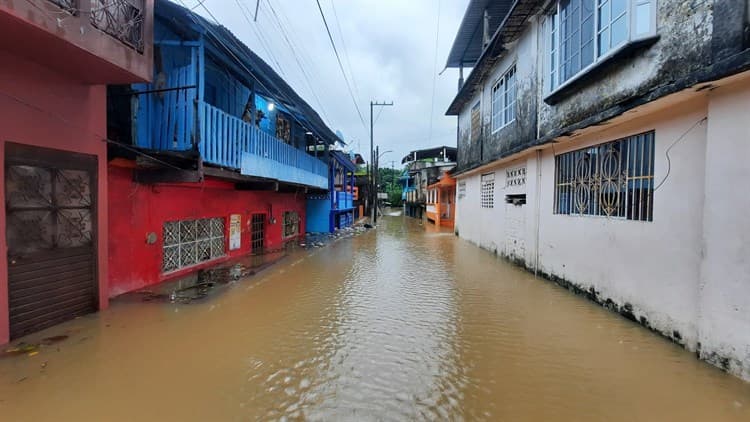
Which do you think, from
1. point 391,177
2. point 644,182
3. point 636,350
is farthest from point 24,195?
point 391,177

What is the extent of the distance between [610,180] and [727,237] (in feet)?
7.44

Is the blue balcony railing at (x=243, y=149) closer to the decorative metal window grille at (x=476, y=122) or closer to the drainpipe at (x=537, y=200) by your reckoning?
the drainpipe at (x=537, y=200)

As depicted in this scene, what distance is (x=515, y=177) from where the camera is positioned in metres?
9.70

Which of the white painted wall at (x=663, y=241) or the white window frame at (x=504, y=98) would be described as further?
the white window frame at (x=504, y=98)

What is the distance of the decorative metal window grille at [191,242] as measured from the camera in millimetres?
7285

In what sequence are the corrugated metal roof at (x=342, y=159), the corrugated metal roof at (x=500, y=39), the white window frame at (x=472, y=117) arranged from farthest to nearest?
the corrugated metal roof at (x=342, y=159) → the white window frame at (x=472, y=117) → the corrugated metal roof at (x=500, y=39)

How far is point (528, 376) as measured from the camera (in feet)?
11.3

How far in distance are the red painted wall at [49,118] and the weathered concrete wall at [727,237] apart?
7.65 metres

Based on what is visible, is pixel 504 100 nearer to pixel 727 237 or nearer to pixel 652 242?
pixel 652 242

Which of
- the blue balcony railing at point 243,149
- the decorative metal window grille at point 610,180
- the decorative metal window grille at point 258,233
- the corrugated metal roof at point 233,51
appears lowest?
the decorative metal window grille at point 258,233

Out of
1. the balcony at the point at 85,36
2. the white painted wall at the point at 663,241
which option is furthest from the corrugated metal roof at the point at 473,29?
the balcony at the point at 85,36

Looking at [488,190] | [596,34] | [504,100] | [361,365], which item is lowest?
[361,365]

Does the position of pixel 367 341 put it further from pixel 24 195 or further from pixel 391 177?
pixel 391 177

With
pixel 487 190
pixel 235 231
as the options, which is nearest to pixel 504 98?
pixel 487 190
